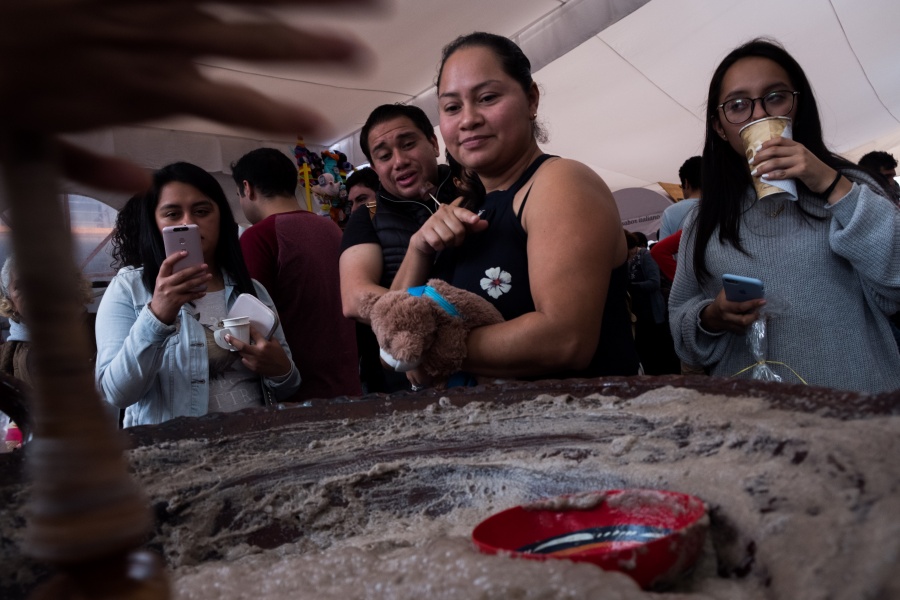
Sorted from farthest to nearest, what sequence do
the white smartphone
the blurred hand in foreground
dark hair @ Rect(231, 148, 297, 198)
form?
dark hair @ Rect(231, 148, 297, 198)
the white smartphone
the blurred hand in foreground

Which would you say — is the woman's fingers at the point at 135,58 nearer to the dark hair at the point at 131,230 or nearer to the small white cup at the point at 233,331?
the small white cup at the point at 233,331

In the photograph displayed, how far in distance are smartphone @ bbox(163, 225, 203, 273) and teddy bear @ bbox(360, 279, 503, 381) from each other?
640mm

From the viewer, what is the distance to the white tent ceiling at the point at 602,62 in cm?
379

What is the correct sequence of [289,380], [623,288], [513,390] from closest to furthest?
[513,390]
[623,288]
[289,380]

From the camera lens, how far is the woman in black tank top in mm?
1301

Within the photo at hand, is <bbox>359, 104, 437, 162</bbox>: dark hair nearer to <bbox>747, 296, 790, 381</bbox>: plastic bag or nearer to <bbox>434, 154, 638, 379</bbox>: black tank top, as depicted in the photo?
<bbox>434, 154, 638, 379</bbox>: black tank top

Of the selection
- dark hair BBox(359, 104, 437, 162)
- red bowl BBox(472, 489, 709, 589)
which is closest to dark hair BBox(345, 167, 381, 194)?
dark hair BBox(359, 104, 437, 162)

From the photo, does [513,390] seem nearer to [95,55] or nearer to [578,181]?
[578,181]

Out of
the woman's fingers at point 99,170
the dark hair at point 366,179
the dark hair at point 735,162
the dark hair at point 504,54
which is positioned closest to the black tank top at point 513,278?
the dark hair at point 504,54

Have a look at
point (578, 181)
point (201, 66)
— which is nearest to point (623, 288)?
point (578, 181)

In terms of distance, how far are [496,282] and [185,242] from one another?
85 cm

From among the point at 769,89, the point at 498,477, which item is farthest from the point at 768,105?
the point at 498,477

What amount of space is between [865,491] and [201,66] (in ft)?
2.37

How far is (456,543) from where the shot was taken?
78cm
